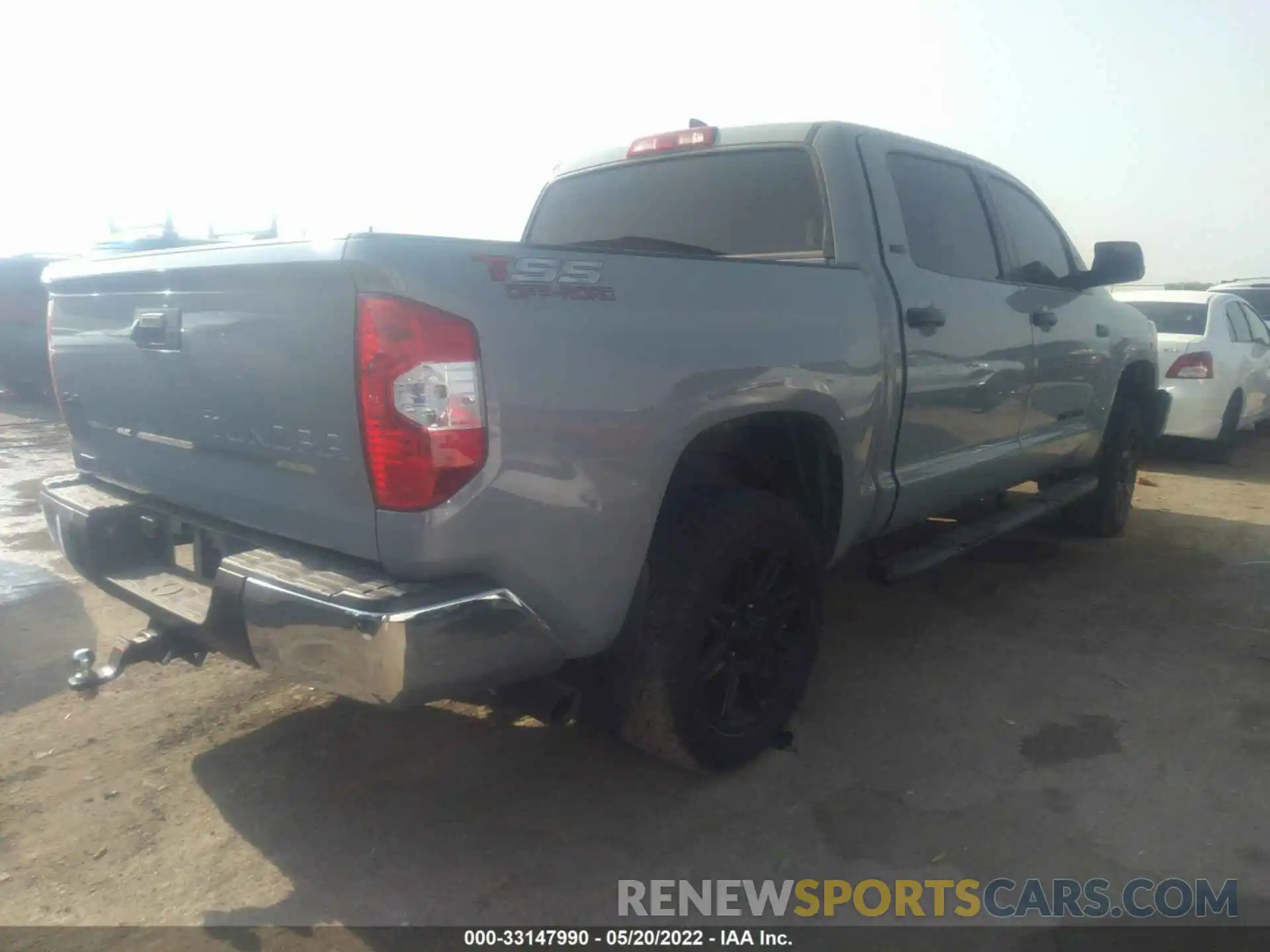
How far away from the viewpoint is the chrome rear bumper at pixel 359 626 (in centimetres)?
199

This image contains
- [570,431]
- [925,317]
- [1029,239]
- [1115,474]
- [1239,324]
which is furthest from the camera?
[1239,324]

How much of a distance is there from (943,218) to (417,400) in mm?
2668

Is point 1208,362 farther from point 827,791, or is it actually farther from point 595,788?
point 595,788

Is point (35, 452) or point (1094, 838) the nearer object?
point (1094, 838)

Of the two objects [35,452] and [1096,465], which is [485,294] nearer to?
[1096,465]

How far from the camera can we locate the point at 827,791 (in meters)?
2.93

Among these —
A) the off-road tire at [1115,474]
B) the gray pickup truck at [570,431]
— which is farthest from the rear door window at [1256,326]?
the gray pickup truck at [570,431]

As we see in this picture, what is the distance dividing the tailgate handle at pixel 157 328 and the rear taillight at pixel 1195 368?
314 inches

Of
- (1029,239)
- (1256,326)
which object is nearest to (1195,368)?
(1256,326)

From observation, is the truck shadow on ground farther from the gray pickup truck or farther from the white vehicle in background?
the white vehicle in background

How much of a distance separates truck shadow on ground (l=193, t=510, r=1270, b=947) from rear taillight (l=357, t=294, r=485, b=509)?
1088 millimetres

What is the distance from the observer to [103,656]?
383 centimetres

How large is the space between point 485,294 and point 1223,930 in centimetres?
228

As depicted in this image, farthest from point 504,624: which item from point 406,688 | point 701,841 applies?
point 701,841
